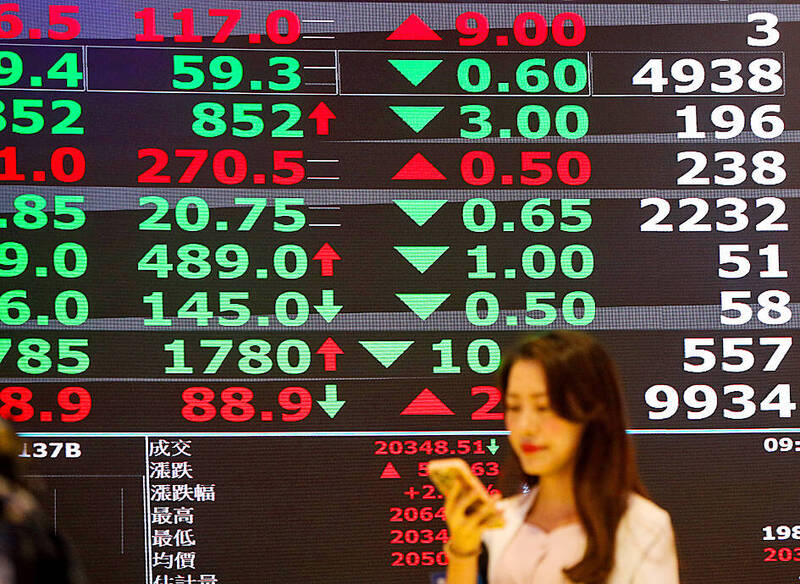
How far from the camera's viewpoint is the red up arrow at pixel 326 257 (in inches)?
171

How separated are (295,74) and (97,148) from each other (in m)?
0.73

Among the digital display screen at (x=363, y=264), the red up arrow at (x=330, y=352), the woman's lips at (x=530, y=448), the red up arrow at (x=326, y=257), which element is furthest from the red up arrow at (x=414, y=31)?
the woman's lips at (x=530, y=448)

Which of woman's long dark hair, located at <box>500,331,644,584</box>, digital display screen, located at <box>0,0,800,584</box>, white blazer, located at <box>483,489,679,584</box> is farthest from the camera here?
digital display screen, located at <box>0,0,800,584</box>

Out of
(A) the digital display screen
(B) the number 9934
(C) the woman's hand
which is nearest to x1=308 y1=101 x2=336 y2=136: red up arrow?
(A) the digital display screen

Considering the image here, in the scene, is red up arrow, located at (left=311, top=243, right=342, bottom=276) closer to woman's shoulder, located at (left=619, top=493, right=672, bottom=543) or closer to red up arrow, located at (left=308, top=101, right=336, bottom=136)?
red up arrow, located at (left=308, top=101, right=336, bottom=136)

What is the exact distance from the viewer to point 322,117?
4387mm

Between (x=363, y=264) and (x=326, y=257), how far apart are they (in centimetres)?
13

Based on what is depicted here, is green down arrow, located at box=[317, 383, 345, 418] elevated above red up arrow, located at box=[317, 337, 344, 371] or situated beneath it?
situated beneath

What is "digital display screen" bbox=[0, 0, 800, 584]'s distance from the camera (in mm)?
4250

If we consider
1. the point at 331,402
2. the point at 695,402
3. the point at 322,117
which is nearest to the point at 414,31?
the point at 322,117

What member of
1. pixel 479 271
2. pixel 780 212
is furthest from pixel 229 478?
pixel 780 212

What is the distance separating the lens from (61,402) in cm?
423

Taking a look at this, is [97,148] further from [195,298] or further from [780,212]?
[780,212]

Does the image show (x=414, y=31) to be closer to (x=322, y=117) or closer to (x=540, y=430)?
(x=322, y=117)
